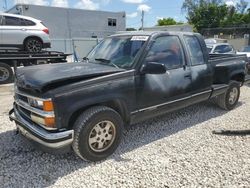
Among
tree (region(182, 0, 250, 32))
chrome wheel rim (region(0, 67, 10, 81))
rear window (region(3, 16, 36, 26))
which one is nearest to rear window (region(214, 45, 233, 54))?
rear window (region(3, 16, 36, 26))

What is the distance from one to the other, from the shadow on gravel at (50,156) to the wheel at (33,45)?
22.1ft

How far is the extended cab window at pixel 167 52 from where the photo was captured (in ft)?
15.0

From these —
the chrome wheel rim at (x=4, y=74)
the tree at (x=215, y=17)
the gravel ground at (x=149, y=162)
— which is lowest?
the gravel ground at (x=149, y=162)

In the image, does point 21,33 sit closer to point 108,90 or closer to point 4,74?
point 4,74

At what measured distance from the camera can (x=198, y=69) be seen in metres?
5.34

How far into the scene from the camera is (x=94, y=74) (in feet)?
12.7

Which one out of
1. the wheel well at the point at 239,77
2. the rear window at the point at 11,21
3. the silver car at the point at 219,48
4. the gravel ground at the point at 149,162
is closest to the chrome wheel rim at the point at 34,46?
the rear window at the point at 11,21

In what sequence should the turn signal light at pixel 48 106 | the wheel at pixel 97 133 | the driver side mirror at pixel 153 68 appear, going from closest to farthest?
the turn signal light at pixel 48 106 → the wheel at pixel 97 133 → the driver side mirror at pixel 153 68

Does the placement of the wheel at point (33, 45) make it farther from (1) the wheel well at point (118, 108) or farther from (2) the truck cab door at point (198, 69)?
(1) the wheel well at point (118, 108)

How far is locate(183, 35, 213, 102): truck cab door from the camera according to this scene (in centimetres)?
525

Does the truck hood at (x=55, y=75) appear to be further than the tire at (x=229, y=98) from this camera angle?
No

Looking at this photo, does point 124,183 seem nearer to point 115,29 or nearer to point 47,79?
point 47,79

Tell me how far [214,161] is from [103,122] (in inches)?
67.2

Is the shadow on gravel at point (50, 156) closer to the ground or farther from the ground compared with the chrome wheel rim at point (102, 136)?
closer to the ground
